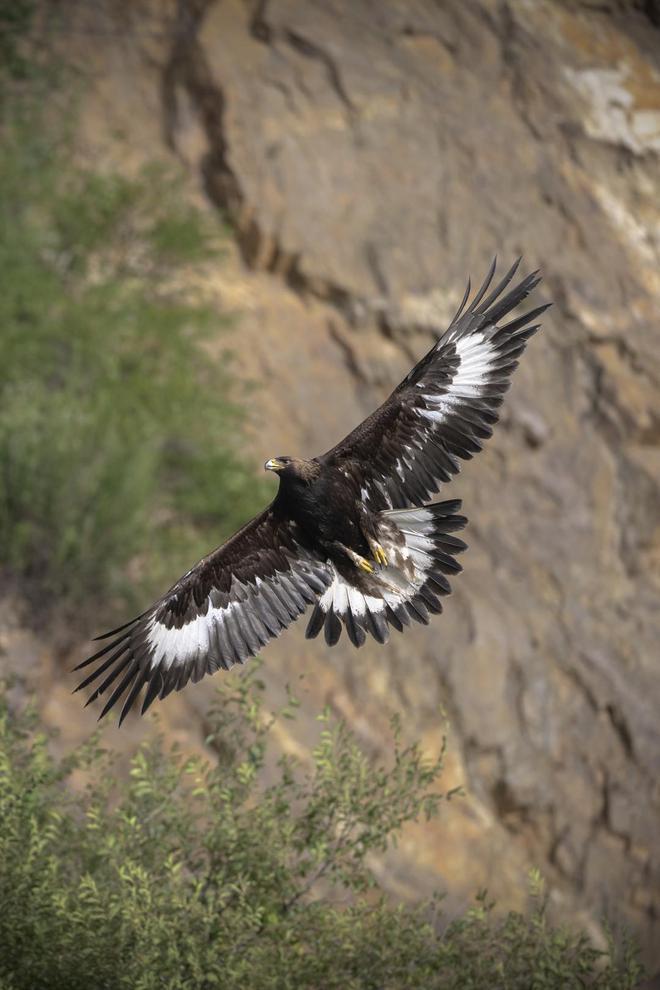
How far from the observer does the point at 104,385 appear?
9188 mm

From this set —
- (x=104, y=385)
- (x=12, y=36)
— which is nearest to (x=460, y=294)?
(x=104, y=385)

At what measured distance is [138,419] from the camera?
9039mm

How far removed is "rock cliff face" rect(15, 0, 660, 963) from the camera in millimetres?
9234

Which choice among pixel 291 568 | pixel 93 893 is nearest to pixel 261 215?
pixel 291 568

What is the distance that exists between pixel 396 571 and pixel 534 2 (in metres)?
7.61

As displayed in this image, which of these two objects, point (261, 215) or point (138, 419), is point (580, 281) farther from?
point (138, 419)

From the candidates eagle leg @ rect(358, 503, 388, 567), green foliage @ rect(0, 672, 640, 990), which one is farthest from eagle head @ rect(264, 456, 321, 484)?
green foliage @ rect(0, 672, 640, 990)

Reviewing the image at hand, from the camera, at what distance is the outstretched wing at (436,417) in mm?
5172

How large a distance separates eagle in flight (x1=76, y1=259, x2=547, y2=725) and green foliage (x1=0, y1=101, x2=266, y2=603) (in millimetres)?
2513

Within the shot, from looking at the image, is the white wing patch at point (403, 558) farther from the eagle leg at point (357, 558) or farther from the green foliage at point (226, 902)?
the green foliage at point (226, 902)

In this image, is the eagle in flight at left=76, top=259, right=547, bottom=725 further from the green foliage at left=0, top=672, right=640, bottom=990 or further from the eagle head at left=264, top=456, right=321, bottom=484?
the green foliage at left=0, top=672, right=640, bottom=990

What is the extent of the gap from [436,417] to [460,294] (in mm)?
5292

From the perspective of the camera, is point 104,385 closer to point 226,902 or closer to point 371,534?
point 371,534

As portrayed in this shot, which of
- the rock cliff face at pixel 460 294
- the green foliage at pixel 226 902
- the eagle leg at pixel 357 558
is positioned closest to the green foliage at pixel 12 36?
the rock cliff face at pixel 460 294
